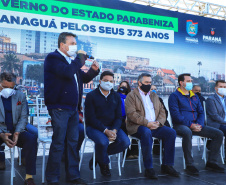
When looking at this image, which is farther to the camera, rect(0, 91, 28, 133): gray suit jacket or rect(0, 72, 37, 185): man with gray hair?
rect(0, 91, 28, 133): gray suit jacket

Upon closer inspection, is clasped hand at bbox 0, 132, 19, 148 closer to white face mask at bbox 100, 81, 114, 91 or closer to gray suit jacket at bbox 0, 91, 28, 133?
gray suit jacket at bbox 0, 91, 28, 133

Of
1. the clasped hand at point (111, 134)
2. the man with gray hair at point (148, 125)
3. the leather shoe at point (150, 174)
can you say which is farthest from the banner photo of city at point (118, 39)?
the leather shoe at point (150, 174)

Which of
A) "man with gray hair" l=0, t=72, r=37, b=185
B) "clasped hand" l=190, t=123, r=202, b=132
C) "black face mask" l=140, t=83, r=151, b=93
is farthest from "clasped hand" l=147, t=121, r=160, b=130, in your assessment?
"man with gray hair" l=0, t=72, r=37, b=185

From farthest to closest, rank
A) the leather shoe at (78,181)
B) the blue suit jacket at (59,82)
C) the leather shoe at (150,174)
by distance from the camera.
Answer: the leather shoe at (150,174), the leather shoe at (78,181), the blue suit jacket at (59,82)

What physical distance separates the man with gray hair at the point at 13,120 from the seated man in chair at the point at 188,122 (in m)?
1.89

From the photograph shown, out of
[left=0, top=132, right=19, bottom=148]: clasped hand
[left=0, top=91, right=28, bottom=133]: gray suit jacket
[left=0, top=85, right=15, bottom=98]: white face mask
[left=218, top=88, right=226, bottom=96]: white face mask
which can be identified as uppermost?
[left=218, top=88, right=226, bottom=96]: white face mask

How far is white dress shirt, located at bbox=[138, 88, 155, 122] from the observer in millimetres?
3407

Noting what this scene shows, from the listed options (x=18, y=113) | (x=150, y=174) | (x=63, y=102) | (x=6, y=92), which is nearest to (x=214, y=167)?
(x=150, y=174)

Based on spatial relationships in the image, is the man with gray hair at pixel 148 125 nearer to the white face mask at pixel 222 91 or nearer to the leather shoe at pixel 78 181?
the leather shoe at pixel 78 181

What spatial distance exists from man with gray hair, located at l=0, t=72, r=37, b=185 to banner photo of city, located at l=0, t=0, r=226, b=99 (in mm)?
2855

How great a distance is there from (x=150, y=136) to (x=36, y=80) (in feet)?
11.5

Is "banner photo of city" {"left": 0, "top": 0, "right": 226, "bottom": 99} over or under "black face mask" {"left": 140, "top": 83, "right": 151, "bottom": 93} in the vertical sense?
over

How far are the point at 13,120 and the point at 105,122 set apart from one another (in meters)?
1.07

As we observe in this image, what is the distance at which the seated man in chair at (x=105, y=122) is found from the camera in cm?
295
